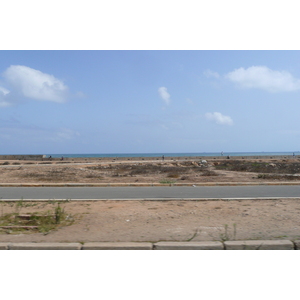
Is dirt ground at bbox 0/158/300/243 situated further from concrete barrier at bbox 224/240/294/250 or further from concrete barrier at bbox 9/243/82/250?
concrete barrier at bbox 224/240/294/250

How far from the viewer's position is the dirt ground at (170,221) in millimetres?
6480

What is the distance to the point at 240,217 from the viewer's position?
832 cm

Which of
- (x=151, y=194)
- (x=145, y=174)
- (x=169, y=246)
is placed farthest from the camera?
(x=145, y=174)

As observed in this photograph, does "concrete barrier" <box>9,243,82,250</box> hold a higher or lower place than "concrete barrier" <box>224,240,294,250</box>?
lower

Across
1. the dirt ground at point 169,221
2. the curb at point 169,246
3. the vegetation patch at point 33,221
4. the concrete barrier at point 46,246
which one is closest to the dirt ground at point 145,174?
the dirt ground at point 169,221

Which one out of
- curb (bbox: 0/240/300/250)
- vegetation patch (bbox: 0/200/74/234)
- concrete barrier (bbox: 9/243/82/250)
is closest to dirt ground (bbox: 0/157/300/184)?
vegetation patch (bbox: 0/200/74/234)

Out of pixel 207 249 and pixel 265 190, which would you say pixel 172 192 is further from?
pixel 207 249

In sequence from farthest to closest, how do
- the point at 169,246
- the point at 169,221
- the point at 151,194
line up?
the point at 151,194 → the point at 169,221 → the point at 169,246

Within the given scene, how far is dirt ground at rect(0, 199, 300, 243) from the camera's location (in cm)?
648

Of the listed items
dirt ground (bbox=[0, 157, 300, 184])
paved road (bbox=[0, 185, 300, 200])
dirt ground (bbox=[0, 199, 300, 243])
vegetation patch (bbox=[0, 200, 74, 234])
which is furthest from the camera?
dirt ground (bbox=[0, 157, 300, 184])

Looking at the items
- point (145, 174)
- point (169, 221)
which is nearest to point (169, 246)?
point (169, 221)

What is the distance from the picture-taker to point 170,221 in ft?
25.9

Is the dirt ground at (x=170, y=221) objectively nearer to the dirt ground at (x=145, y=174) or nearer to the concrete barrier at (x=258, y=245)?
the concrete barrier at (x=258, y=245)

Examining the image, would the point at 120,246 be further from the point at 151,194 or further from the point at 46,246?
the point at 151,194
